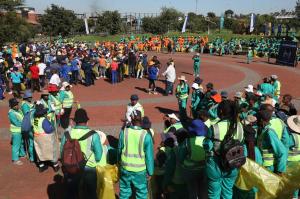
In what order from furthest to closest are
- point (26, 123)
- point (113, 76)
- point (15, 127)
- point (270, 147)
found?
point (113, 76)
point (15, 127)
point (26, 123)
point (270, 147)

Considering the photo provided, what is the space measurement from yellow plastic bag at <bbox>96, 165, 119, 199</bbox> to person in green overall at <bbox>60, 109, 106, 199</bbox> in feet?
0.22

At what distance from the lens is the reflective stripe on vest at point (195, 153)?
539 centimetres

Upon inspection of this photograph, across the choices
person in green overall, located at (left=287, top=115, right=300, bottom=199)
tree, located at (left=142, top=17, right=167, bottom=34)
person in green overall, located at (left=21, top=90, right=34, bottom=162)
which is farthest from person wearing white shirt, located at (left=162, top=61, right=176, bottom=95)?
tree, located at (left=142, top=17, right=167, bottom=34)

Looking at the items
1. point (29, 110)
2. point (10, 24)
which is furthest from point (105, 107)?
point (10, 24)

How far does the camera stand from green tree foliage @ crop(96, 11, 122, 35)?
175 feet

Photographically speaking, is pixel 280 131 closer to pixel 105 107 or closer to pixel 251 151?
pixel 251 151

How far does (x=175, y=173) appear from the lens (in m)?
5.78

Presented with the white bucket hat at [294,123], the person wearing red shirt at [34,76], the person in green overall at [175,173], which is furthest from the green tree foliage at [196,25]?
the person in green overall at [175,173]

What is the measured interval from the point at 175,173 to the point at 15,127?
4903mm

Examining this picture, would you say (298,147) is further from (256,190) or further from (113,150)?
(113,150)

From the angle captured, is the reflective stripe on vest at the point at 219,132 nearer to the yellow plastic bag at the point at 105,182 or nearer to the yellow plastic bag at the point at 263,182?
the yellow plastic bag at the point at 263,182

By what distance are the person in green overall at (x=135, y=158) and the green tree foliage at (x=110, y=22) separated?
49.9 meters

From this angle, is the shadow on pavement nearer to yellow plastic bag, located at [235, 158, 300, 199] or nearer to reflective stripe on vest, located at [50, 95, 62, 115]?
reflective stripe on vest, located at [50, 95, 62, 115]

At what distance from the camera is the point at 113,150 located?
6.39m
